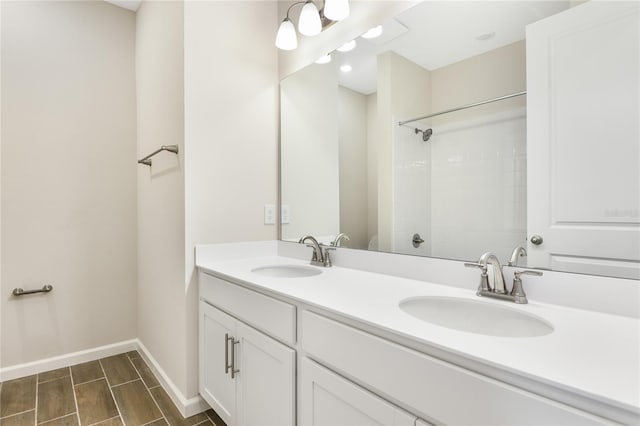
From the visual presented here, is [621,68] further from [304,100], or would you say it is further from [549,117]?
[304,100]

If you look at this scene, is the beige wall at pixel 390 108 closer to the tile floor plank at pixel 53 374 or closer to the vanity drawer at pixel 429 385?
the vanity drawer at pixel 429 385

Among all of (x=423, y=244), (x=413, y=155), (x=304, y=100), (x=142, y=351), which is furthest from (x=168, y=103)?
(x=142, y=351)

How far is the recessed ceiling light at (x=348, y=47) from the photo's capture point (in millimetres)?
1624

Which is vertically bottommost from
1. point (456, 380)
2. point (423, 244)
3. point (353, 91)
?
point (456, 380)

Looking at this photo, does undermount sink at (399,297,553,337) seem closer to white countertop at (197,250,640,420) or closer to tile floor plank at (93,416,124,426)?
white countertop at (197,250,640,420)

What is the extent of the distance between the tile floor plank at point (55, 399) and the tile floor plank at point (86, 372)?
0.05 m

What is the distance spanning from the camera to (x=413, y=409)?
29.3 inches

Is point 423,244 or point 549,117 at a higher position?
point 549,117

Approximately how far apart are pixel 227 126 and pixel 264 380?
133 cm

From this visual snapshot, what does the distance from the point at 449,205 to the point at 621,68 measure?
626 millimetres

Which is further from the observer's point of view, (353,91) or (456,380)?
(353,91)

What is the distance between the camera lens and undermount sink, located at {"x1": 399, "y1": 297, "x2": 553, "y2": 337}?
2.98ft

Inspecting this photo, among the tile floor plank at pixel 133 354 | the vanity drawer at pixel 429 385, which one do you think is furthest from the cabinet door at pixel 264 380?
the tile floor plank at pixel 133 354

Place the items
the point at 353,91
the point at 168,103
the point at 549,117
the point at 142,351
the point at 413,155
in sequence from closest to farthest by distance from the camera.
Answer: the point at 549,117, the point at 413,155, the point at 353,91, the point at 168,103, the point at 142,351
